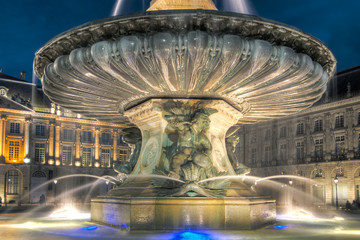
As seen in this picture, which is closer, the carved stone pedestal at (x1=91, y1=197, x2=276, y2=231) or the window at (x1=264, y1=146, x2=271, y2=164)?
the carved stone pedestal at (x1=91, y1=197, x2=276, y2=231)

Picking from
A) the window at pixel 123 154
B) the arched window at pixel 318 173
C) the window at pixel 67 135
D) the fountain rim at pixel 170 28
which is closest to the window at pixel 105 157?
the window at pixel 123 154

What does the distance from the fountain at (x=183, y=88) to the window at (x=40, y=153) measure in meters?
47.1

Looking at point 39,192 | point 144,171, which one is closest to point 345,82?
point 39,192

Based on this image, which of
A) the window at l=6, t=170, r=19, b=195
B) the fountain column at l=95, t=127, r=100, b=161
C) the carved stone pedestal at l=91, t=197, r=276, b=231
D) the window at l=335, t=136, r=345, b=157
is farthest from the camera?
the fountain column at l=95, t=127, r=100, b=161

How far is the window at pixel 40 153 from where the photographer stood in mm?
54312

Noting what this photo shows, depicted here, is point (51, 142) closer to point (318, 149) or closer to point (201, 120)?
point (318, 149)

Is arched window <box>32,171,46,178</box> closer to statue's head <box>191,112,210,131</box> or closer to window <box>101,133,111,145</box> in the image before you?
window <box>101,133,111,145</box>

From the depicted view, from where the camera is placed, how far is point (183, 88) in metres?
8.23

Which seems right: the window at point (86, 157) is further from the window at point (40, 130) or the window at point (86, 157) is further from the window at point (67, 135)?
the window at point (40, 130)

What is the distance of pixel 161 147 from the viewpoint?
8797 millimetres

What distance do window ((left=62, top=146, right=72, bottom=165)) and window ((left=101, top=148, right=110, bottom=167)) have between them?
4.92 metres

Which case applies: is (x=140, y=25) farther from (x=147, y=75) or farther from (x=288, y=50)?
(x=288, y=50)

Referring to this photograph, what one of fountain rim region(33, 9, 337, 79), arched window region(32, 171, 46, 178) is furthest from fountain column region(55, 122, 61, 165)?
fountain rim region(33, 9, 337, 79)

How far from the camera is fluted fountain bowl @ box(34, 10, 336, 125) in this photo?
6832 mm
